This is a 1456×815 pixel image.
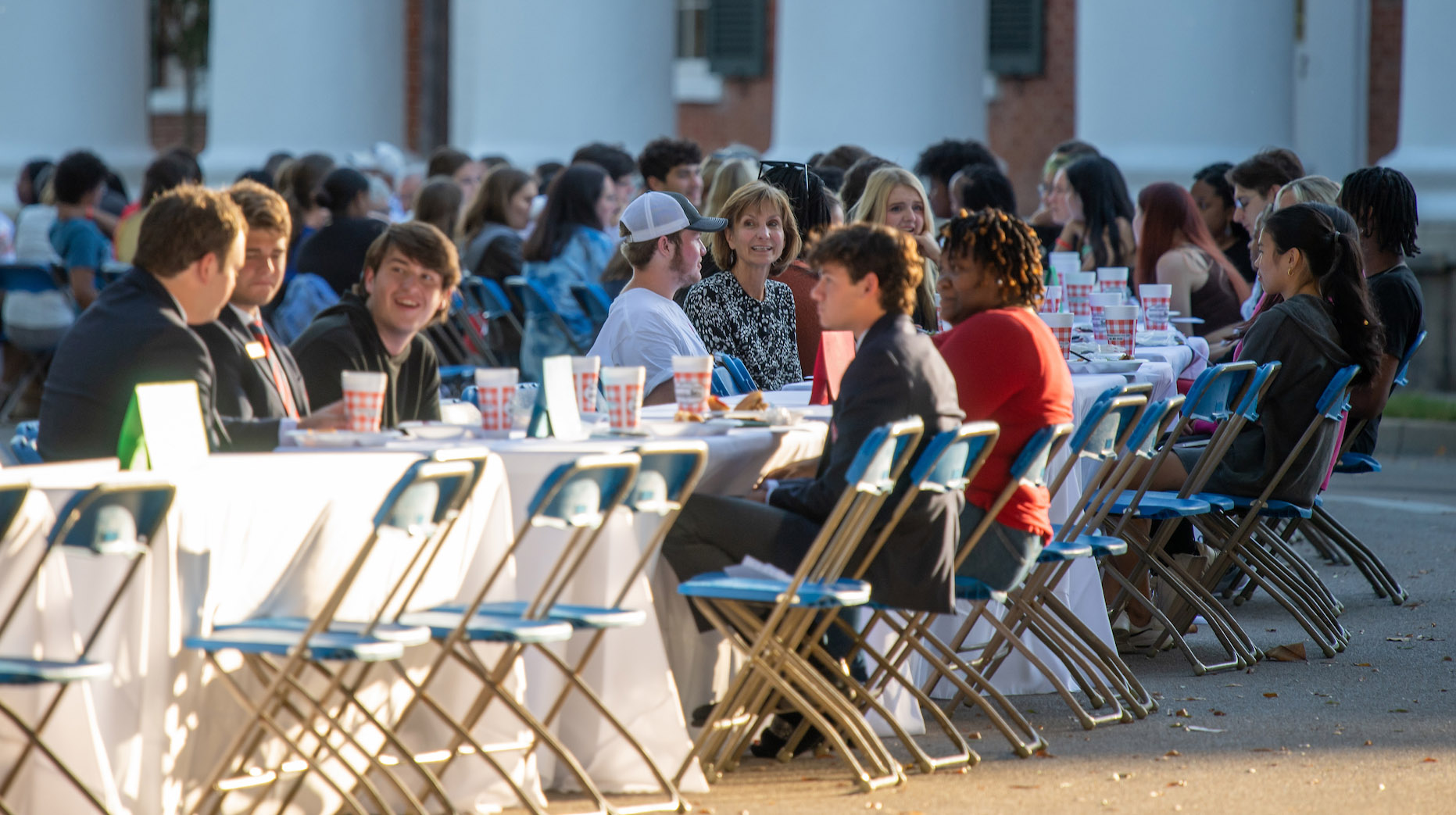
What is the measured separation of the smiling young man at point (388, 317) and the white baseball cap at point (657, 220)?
1.02 metres

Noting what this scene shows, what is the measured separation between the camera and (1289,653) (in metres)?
7.17

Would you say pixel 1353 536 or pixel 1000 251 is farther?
pixel 1353 536

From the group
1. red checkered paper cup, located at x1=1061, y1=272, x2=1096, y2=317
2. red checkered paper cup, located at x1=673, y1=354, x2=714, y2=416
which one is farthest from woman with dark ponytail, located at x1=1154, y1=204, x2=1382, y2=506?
red checkered paper cup, located at x1=673, y1=354, x2=714, y2=416

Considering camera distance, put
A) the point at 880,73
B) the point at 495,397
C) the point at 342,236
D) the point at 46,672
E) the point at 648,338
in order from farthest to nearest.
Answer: the point at 880,73, the point at 342,236, the point at 648,338, the point at 495,397, the point at 46,672

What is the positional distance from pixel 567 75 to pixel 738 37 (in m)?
8.03

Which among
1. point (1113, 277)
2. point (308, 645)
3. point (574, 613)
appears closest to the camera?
point (308, 645)

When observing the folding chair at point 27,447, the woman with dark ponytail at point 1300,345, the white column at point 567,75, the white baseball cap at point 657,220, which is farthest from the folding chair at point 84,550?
the white column at point 567,75

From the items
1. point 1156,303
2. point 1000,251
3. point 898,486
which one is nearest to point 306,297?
point 1156,303

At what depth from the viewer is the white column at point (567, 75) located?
50.6 ft

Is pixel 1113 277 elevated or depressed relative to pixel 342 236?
depressed

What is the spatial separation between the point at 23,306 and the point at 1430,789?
10.3 m

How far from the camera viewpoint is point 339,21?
16734 millimetres

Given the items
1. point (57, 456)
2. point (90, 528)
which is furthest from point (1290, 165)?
point (90, 528)

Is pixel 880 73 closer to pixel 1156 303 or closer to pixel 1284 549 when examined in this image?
pixel 1156 303
